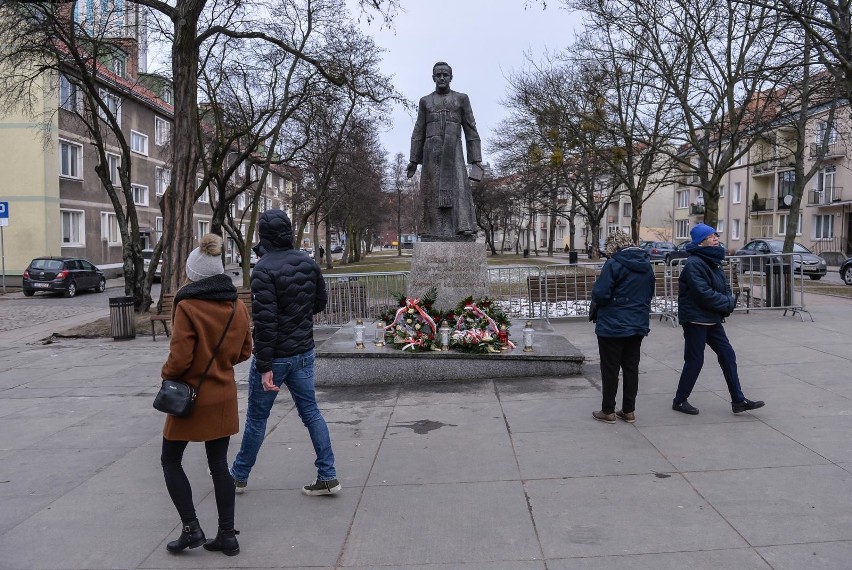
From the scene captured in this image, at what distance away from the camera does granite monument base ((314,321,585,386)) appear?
8.21 meters

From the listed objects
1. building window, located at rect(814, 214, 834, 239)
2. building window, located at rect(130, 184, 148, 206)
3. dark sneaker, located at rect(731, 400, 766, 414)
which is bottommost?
dark sneaker, located at rect(731, 400, 766, 414)

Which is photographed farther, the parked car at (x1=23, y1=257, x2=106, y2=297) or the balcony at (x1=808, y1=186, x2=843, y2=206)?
the balcony at (x1=808, y1=186, x2=843, y2=206)

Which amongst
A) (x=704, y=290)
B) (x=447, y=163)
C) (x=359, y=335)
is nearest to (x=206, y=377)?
(x=704, y=290)

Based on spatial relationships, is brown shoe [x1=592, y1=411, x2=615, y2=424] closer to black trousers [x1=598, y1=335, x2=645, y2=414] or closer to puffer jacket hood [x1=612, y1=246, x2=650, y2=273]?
black trousers [x1=598, y1=335, x2=645, y2=414]

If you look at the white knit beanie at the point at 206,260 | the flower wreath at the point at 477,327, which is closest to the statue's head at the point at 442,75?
the flower wreath at the point at 477,327

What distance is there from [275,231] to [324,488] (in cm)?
180

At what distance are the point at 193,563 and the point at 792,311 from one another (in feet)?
41.9

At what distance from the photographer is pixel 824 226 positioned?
46219 mm

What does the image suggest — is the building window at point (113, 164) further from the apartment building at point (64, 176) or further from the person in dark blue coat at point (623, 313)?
the person in dark blue coat at point (623, 313)

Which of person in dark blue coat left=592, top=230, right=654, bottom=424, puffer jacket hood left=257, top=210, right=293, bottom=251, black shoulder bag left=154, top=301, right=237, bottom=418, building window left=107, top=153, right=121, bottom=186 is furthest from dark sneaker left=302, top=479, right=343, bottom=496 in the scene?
building window left=107, top=153, right=121, bottom=186

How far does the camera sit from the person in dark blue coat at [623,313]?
20.0ft

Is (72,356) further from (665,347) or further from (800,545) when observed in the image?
(800,545)

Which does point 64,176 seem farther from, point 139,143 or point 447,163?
point 447,163

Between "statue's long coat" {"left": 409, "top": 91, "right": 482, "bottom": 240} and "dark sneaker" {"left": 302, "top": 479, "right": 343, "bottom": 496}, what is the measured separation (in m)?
5.72
